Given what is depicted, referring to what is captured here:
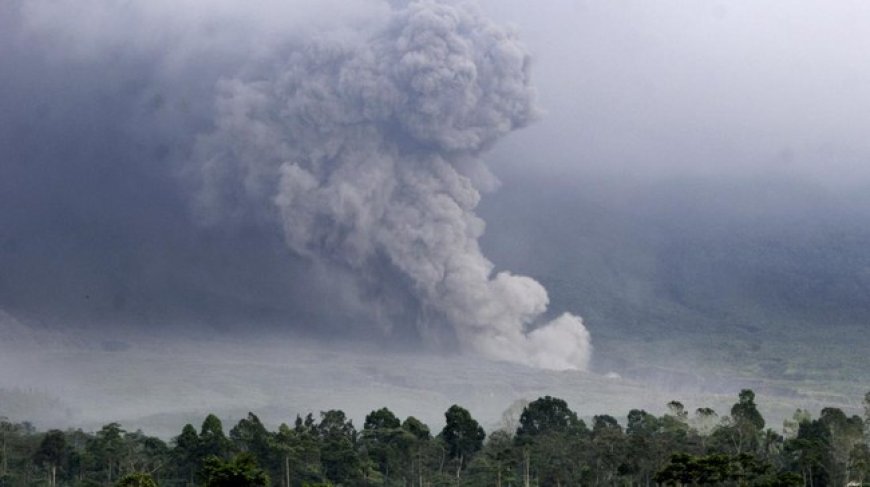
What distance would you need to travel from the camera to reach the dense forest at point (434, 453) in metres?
67.8

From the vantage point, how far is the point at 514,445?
252 feet

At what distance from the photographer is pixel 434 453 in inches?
3095

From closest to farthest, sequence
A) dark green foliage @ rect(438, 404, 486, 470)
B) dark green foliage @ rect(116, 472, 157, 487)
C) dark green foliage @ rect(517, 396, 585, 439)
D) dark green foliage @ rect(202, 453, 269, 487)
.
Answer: dark green foliage @ rect(116, 472, 157, 487) < dark green foliage @ rect(202, 453, 269, 487) < dark green foliage @ rect(438, 404, 486, 470) < dark green foliage @ rect(517, 396, 585, 439)

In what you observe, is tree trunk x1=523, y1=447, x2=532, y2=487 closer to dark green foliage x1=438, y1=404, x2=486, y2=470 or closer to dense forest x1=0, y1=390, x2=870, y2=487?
dense forest x1=0, y1=390, x2=870, y2=487

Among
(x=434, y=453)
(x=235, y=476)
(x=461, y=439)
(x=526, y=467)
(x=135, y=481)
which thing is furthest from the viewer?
(x=461, y=439)

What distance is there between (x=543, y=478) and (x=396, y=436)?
9.13 meters

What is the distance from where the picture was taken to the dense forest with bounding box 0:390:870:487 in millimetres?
67750

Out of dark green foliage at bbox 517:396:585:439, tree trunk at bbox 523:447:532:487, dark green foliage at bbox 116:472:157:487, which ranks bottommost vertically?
dark green foliage at bbox 116:472:157:487

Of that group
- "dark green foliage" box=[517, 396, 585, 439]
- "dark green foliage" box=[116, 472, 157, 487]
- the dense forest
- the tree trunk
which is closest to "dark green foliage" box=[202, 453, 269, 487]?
"dark green foliage" box=[116, 472, 157, 487]

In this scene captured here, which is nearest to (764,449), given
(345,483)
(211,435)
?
(345,483)

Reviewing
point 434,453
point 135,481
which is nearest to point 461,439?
point 434,453

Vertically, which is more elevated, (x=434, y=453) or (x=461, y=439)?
(x=461, y=439)

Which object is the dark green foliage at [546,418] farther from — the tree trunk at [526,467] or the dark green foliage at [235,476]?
the dark green foliage at [235,476]

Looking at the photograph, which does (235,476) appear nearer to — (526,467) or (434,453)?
(526,467)
